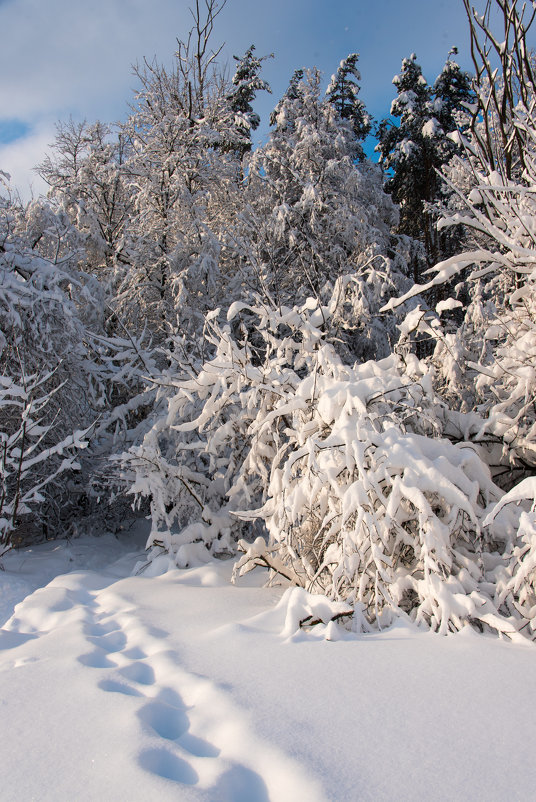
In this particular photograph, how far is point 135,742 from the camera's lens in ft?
5.41

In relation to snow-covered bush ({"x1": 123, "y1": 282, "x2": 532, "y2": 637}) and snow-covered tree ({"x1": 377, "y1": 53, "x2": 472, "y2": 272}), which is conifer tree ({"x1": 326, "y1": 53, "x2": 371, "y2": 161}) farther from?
snow-covered bush ({"x1": 123, "y1": 282, "x2": 532, "y2": 637})

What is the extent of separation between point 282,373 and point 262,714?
10.5ft

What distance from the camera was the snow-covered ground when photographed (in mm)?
1435

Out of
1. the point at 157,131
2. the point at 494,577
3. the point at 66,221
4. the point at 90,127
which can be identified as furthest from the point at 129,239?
the point at 494,577

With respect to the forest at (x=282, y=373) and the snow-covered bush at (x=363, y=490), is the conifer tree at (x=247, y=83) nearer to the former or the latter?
the forest at (x=282, y=373)

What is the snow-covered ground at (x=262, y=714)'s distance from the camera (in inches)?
56.5

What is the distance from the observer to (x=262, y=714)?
70.8 inches

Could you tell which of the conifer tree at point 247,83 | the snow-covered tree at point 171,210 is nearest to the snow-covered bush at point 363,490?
the snow-covered tree at point 171,210

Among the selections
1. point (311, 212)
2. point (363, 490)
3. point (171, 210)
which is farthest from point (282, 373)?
point (311, 212)

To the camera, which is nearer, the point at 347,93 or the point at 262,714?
the point at 262,714

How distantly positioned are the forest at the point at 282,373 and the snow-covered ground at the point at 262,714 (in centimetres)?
56

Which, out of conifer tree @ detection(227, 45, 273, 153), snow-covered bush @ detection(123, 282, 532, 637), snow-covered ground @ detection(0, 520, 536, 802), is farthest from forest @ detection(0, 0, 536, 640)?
conifer tree @ detection(227, 45, 273, 153)

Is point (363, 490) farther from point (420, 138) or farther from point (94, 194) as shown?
point (420, 138)

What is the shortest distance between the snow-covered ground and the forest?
0.56 m
